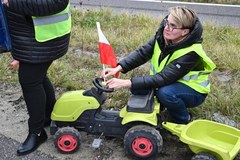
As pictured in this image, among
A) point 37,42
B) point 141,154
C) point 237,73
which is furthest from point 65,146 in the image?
point 237,73

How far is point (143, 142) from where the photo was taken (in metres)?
3.08

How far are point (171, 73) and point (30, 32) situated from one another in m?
1.10

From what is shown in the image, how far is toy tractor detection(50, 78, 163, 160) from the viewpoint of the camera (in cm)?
309

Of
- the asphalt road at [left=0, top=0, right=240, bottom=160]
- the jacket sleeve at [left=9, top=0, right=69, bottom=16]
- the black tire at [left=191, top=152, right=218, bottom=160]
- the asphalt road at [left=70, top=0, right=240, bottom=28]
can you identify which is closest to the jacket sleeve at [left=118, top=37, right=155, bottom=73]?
the jacket sleeve at [left=9, top=0, right=69, bottom=16]

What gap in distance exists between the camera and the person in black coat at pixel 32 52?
2824 mm

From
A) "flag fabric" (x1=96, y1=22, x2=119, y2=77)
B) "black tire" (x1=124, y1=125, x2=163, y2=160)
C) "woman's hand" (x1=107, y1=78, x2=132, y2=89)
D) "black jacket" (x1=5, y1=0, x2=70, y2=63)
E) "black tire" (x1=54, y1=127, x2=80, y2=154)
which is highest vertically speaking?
"black jacket" (x1=5, y1=0, x2=70, y2=63)

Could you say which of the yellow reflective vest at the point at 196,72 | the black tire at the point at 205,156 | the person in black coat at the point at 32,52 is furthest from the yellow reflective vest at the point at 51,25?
the black tire at the point at 205,156

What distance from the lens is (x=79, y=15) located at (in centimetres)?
713

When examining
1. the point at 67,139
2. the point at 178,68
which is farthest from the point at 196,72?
the point at 67,139

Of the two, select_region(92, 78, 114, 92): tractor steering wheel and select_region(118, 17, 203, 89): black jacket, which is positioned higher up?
select_region(118, 17, 203, 89): black jacket

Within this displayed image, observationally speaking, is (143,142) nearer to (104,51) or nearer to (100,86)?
(100,86)

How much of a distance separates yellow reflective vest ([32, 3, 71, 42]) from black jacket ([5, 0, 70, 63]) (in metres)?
0.05

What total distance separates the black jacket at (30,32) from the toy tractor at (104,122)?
1.37 ft

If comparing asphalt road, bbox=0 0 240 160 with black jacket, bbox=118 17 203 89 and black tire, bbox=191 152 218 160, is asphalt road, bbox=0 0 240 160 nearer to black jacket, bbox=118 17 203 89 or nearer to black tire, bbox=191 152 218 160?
black jacket, bbox=118 17 203 89
